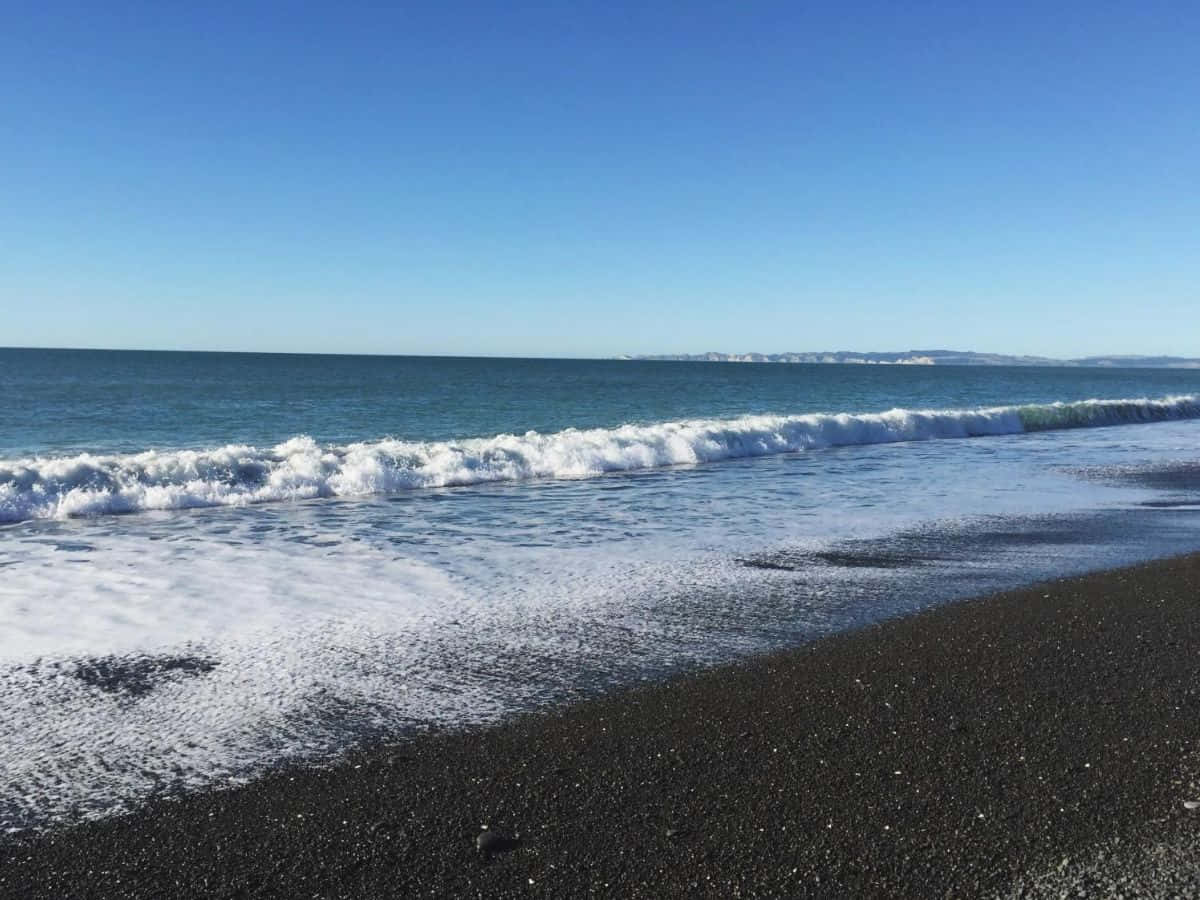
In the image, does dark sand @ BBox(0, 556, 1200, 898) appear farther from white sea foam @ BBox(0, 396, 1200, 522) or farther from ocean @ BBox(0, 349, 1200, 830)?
white sea foam @ BBox(0, 396, 1200, 522)

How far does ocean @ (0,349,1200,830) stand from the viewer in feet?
17.9

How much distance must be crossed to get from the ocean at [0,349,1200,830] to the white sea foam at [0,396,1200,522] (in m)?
0.07

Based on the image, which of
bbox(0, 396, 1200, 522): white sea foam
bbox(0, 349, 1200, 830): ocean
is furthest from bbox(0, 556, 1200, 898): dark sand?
bbox(0, 396, 1200, 522): white sea foam

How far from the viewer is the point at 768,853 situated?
12.5ft

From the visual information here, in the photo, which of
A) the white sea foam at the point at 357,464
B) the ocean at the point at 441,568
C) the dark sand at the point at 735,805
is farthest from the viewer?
the white sea foam at the point at 357,464

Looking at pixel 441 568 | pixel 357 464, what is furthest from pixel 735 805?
pixel 357 464

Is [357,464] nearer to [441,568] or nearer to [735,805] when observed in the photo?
[441,568]

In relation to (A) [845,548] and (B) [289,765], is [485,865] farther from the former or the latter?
(A) [845,548]

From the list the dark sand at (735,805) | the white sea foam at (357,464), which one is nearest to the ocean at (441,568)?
the white sea foam at (357,464)

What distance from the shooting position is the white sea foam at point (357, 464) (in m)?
14.6

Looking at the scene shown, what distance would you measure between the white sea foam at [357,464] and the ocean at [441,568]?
0.23 feet

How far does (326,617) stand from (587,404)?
45.0 meters

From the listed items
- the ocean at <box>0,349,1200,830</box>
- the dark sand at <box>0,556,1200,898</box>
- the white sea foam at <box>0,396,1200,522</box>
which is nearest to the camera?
the dark sand at <box>0,556,1200,898</box>

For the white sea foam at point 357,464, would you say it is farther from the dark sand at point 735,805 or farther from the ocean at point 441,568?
the dark sand at point 735,805
